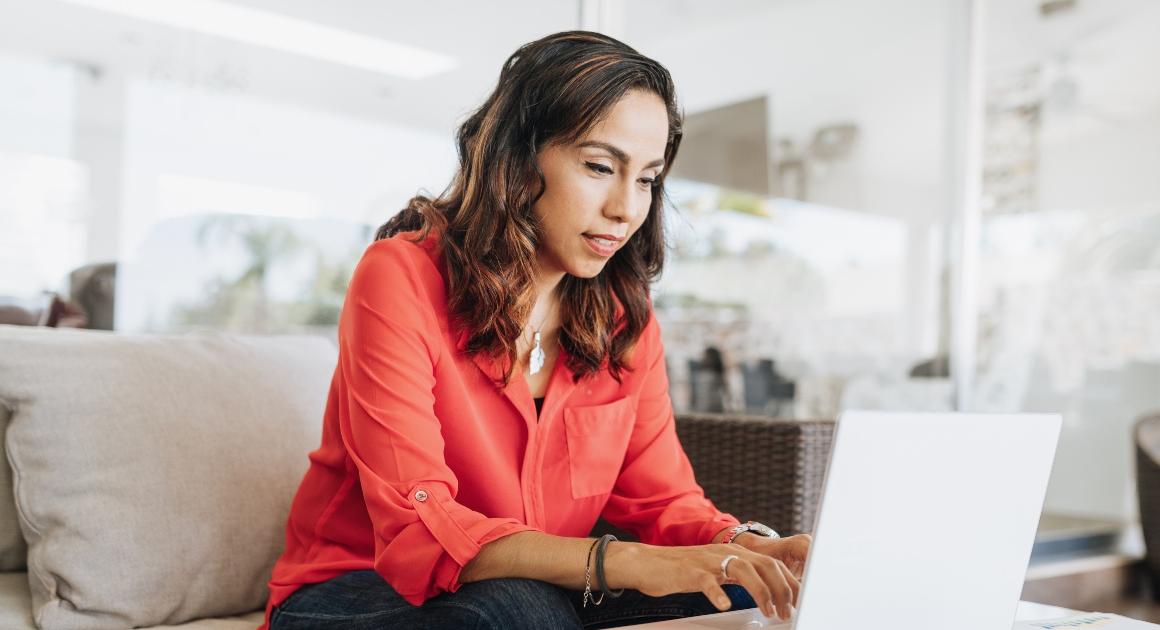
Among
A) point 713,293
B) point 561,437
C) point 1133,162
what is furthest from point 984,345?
point 561,437

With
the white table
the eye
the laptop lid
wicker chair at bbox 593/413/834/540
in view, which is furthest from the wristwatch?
wicker chair at bbox 593/413/834/540

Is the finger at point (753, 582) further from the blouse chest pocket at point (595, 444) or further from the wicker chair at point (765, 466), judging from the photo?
the wicker chair at point (765, 466)

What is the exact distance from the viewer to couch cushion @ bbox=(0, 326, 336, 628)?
1.47 m

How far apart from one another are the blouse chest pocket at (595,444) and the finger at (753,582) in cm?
50

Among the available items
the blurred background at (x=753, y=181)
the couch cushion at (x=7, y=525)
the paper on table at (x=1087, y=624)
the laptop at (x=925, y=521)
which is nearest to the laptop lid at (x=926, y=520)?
the laptop at (x=925, y=521)

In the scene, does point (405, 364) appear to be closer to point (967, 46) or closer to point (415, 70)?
point (415, 70)

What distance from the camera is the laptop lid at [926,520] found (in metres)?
0.90

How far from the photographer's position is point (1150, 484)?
3.63 metres

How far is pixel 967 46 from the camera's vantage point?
3.98m

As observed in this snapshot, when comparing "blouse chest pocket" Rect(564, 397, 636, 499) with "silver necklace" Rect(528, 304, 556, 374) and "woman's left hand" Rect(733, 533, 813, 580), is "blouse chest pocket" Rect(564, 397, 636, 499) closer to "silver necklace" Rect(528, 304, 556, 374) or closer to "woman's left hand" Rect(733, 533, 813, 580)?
"silver necklace" Rect(528, 304, 556, 374)

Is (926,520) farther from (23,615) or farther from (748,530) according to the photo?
(23,615)

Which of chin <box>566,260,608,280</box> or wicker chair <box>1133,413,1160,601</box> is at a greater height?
chin <box>566,260,608,280</box>

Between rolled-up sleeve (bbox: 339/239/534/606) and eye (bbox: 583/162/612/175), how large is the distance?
279 mm

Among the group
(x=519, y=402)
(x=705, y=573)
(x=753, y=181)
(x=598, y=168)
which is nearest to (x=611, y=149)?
(x=598, y=168)
